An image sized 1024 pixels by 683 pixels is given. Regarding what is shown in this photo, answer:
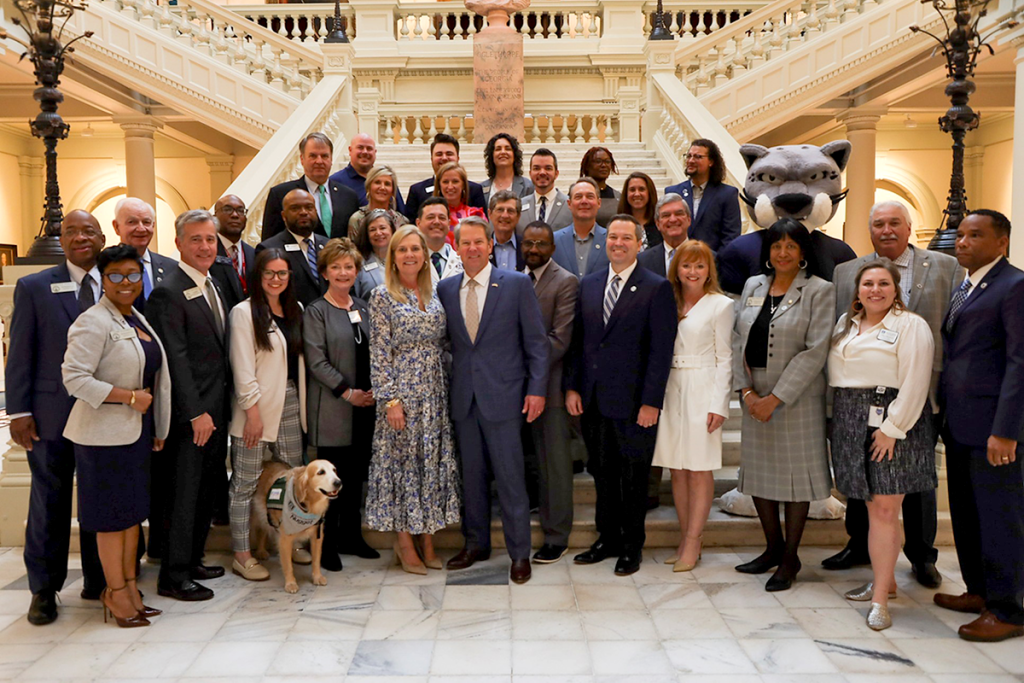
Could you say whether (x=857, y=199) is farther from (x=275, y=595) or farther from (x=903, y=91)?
(x=275, y=595)

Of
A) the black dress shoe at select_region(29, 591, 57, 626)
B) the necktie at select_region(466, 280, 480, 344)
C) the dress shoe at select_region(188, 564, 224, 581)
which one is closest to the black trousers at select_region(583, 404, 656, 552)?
the necktie at select_region(466, 280, 480, 344)

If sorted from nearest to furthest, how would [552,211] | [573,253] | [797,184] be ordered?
[797,184]
[573,253]
[552,211]

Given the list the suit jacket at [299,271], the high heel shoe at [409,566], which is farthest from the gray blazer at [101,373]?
the high heel shoe at [409,566]

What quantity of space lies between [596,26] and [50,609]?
41.2 feet

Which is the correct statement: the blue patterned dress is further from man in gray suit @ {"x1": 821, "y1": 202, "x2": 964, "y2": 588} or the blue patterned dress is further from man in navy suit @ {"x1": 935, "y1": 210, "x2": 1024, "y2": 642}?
man in navy suit @ {"x1": 935, "y1": 210, "x2": 1024, "y2": 642}

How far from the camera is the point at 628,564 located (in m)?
4.40

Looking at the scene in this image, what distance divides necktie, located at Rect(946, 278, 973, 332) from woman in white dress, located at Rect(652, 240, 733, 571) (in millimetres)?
1029

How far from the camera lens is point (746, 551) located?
4.75 m

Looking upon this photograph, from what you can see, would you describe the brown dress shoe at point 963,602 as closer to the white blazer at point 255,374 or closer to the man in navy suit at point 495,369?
the man in navy suit at point 495,369

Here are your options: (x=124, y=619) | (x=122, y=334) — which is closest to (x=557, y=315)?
(x=122, y=334)

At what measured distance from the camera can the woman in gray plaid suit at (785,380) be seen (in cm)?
401

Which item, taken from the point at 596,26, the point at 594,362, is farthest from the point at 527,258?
the point at 596,26

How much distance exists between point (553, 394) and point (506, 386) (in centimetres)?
33

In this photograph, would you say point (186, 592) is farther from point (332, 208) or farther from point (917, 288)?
point (917, 288)
